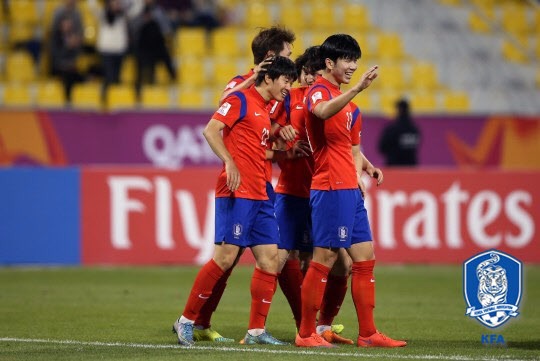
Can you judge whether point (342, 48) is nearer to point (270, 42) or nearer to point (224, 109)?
point (270, 42)

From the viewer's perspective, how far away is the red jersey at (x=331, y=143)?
8164 millimetres

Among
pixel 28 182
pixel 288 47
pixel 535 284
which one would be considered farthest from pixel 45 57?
pixel 288 47

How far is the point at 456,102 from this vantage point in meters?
19.6

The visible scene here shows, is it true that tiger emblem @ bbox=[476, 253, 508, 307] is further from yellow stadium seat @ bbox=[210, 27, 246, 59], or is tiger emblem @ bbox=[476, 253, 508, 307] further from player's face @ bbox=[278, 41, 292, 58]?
yellow stadium seat @ bbox=[210, 27, 246, 59]

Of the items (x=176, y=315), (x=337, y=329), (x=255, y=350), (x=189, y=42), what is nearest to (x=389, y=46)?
(x=189, y=42)

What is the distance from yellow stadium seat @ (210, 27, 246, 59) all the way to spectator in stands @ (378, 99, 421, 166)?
3.59m

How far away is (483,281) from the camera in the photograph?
7.91 meters

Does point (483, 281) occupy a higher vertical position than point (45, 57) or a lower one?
lower

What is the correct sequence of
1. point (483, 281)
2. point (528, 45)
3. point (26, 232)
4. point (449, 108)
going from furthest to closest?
1. point (528, 45)
2. point (449, 108)
3. point (26, 232)
4. point (483, 281)

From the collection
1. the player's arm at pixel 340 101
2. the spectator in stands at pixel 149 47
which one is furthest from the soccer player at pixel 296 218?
the spectator in stands at pixel 149 47

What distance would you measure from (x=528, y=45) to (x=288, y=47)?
1310 centimetres

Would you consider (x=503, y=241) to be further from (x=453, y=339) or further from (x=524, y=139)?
(x=453, y=339)

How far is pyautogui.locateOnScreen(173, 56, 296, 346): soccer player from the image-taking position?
26.9ft

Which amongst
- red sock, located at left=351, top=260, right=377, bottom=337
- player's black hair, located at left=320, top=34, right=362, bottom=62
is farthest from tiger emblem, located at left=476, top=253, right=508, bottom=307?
player's black hair, located at left=320, top=34, right=362, bottom=62
